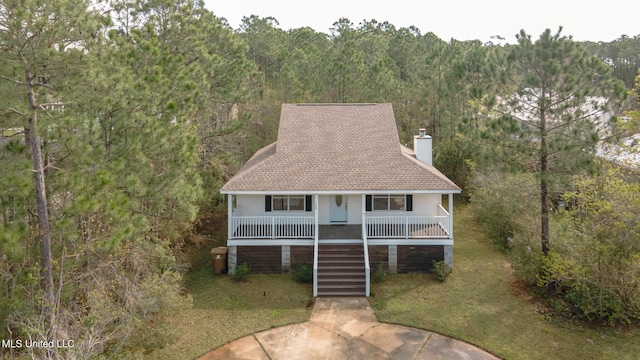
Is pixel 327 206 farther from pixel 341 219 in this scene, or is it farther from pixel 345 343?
pixel 345 343

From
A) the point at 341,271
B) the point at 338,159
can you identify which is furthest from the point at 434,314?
the point at 338,159

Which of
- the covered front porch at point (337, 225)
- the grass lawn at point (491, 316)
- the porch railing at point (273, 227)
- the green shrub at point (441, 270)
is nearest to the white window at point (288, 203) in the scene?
the covered front porch at point (337, 225)

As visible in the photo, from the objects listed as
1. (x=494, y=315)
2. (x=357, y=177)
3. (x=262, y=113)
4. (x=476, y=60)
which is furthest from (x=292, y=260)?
(x=476, y=60)

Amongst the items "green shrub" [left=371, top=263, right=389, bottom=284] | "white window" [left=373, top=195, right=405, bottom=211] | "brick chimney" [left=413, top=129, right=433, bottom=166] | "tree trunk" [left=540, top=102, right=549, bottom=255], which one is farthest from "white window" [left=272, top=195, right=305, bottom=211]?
"tree trunk" [left=540, top=102, right=549, bottom=255]

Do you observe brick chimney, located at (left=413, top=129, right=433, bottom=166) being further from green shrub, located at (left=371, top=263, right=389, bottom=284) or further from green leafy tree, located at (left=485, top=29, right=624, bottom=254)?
green shrub, located at (left=371, top=263, right=389, bottom=284)

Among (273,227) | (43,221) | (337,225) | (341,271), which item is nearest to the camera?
(43,221)

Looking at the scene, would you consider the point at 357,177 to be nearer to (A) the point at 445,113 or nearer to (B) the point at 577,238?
(B) the point at 577,238

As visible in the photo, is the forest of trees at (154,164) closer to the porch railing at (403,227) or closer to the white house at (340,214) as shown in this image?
the white house at (340,214)
